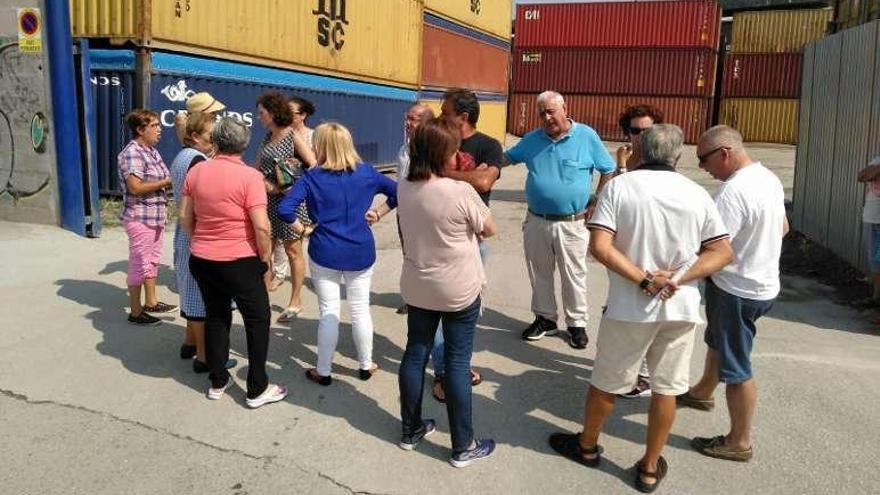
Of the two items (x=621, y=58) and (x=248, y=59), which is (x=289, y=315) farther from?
(x=621, y=58)

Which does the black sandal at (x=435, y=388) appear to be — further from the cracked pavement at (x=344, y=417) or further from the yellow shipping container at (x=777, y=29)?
the yellow shipping container at (x=777, y=29)

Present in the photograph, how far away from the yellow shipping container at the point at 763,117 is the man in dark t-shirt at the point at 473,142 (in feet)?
97.0

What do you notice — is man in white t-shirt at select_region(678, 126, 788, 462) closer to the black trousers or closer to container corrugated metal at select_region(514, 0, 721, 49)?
the black trousers

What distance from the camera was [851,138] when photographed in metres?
8.32

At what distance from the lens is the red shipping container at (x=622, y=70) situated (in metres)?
30.7

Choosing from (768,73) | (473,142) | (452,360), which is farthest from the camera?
(768,73)

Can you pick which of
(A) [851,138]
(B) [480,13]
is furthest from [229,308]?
(B) [480,13]

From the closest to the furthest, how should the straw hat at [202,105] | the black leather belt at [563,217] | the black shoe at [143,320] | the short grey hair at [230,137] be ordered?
the short grey hair at [230,137]
the straw hat at [202,105]
the black leather belt at [563,217]
the black shoe at [143,320]

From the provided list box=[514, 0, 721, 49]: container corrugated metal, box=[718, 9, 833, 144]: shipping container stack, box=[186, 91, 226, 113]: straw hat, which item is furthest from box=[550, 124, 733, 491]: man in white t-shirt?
box=[718, 9, 833, 144]: shipping container stack

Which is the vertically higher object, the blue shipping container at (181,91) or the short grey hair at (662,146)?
the blue shipping container at (181,91)

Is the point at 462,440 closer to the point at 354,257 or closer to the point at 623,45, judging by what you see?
the point at 354,257

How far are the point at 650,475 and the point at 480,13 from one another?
19.3 meters

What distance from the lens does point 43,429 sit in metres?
3.75

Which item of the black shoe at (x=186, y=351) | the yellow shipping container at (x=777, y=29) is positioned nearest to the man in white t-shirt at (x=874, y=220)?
the black shoe at (x=186, y=351)
